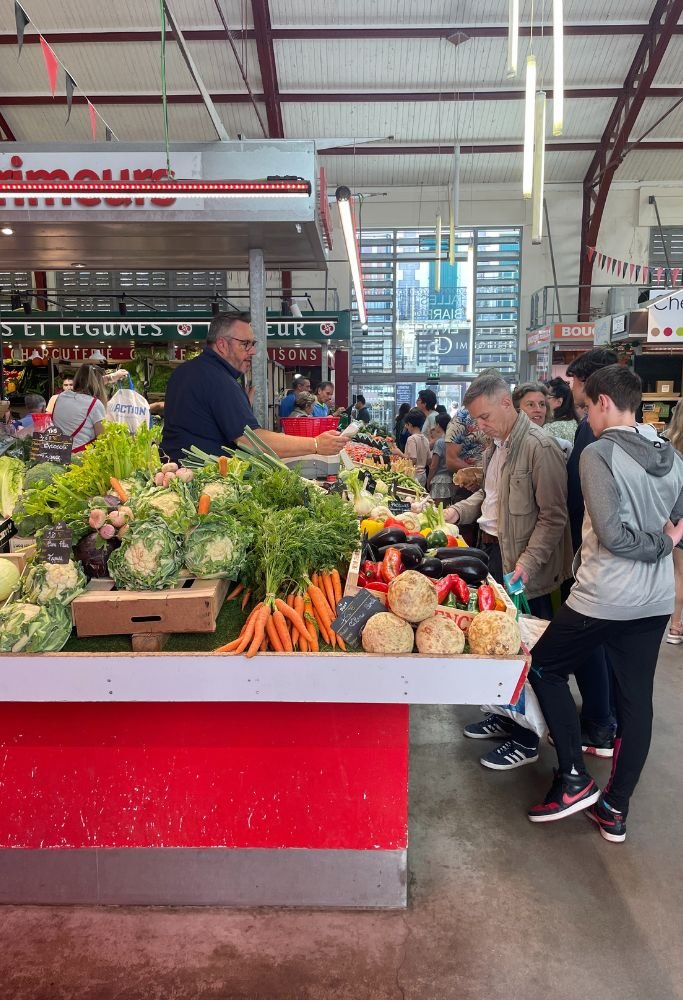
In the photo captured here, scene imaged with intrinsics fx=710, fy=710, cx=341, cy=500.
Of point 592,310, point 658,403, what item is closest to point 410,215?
point 592,310

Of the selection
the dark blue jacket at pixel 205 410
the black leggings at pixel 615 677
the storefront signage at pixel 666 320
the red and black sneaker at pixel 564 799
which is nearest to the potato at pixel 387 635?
the black leggings at pixel 615 677

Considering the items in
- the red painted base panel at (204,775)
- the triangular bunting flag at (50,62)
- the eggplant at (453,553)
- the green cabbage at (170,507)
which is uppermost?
the triangular bunting flag at (50,62)

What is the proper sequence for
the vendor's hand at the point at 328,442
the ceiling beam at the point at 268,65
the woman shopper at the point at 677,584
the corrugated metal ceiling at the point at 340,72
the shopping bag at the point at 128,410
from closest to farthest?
the vendor's hand at the point at 328,442 → the shopping bag at the point at 128,410 → the woman shopper at the point at 677,584 → the ceiling beam at the point at 268,65 → the corrugated metal ceiling at the point at 340,72

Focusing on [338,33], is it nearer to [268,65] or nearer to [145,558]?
[268,65]

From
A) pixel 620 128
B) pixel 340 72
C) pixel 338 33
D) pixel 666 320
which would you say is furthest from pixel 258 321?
pixel 620 128

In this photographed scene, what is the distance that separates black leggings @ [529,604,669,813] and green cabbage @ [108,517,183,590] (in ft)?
4.99

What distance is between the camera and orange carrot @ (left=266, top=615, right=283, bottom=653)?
2.06 meters

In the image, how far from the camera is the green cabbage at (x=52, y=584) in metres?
2.07

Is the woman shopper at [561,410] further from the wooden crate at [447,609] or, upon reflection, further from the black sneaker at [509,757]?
the wooden crate at [447,609]

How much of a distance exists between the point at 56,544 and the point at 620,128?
638 inches

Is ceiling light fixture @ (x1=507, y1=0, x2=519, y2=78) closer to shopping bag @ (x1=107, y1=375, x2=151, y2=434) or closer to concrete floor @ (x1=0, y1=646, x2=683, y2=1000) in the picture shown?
shopping bag @ (x1=107, y1=375, x2=151, y2=434)

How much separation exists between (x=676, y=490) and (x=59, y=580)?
213 cm

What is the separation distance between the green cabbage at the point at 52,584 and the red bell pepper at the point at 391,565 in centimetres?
96

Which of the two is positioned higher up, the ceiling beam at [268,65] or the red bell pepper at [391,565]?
the ceiling beam at [268,65]
